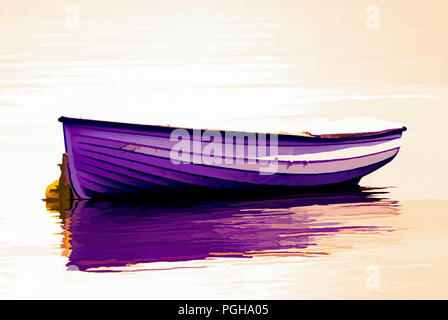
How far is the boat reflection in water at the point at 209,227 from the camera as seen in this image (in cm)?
932

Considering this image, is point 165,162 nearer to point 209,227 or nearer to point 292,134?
point 292,134

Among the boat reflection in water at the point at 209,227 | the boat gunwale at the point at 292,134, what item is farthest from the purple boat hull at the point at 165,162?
the boat reflection in water at the point at 209,227

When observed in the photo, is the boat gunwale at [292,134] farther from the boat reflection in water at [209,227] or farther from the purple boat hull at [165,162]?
the boat reflection in water at [209,227]

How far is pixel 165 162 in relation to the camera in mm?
13555

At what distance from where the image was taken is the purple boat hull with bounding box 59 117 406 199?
13.3 m

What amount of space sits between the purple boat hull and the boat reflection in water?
404 mm

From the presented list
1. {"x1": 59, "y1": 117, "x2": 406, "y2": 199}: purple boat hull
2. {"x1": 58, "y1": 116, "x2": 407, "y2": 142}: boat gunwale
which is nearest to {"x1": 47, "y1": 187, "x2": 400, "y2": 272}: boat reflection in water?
{"x1": 59, "y1": 117, "x2": 406, "y2": 199}: purple boat hull

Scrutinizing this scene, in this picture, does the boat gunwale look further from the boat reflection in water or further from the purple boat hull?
the boat reflection in water

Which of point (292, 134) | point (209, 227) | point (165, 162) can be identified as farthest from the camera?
point (292, 134)

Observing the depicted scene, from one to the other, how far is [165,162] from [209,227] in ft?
8.74

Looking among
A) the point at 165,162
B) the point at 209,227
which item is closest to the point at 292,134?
the point at 165,162

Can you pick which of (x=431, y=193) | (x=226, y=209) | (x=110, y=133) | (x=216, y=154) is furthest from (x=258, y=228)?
(x=431, y=193)

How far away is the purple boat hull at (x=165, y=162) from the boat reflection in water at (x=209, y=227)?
40 cm

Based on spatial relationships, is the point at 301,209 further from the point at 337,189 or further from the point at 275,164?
the point at 337,189
